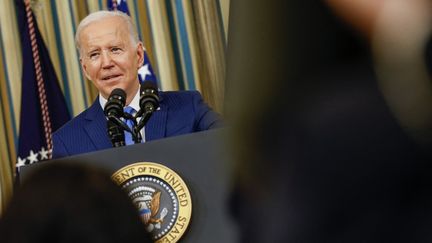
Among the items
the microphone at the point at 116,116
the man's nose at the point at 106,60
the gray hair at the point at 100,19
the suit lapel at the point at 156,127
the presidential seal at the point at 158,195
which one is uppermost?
the gray hair at the point at 100,19

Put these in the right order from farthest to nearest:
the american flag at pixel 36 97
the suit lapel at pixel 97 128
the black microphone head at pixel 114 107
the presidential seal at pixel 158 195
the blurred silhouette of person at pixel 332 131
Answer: the american flag at pixel 36 97 → the suit lapel at pixel 97 128 → the black microphone head at pixel 114 107 → the presidential seal at pixel 158 195 → the blurred silhouette of person at pixel 332 131

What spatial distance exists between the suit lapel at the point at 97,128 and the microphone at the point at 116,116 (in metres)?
0.24

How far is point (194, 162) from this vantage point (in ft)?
7.72

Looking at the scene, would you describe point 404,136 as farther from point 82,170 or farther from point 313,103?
point 82,170

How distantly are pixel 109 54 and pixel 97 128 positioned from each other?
2.29ft

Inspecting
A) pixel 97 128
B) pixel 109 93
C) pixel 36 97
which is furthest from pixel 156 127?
pixel 36 97

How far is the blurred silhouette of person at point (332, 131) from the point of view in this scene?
0.73m

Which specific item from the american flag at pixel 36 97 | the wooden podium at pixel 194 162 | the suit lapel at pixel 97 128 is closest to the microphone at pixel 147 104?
the suit lapel at pixel 97 128

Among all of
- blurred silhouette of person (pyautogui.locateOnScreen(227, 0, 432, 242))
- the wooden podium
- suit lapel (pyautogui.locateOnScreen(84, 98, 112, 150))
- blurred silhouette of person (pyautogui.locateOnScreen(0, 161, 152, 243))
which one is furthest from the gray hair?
blurred silhouette of person (pyautogui.locateOnScreen(227, 0, 432, 242))

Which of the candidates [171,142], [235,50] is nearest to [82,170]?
[235,50]

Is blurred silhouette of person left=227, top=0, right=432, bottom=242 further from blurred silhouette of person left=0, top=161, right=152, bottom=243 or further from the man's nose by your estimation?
the man's nose

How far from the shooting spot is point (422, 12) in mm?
708

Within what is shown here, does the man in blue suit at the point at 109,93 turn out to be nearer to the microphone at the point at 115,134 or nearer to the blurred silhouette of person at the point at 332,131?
the microphone at the point at 115,134

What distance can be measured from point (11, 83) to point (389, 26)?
15.7ft
